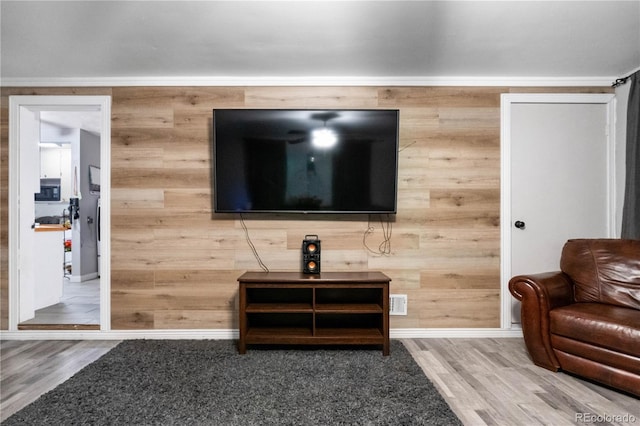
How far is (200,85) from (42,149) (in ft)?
16.7

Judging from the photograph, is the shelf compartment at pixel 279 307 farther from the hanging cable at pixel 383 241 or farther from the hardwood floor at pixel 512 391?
the hardwood floor at pixel 512 391

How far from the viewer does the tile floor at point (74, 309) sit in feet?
10.8

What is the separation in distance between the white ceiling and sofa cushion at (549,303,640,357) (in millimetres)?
1824

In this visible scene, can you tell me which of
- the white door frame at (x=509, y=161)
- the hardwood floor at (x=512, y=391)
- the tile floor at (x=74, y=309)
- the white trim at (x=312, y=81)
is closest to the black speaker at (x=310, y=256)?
the hardwood floor at (x=512, y=391)

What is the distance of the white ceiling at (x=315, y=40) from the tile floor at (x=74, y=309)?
87.5 inches

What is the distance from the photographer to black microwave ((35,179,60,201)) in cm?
607

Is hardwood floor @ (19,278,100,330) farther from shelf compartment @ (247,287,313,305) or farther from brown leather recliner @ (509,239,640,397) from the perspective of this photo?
brown leather recliner @ (509,239,640,397)

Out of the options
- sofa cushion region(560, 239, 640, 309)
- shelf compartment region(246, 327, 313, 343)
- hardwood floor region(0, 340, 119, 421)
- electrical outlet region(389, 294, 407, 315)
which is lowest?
hardwood floor region(0, 340, 119, 421)

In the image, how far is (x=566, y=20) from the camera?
212 cm

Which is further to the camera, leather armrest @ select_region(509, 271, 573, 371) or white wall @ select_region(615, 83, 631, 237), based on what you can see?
white wall @ select_region(615, 83, 631, 237)

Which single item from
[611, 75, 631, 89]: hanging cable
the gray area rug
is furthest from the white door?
[611, 75, 631, 89]: hanging cable

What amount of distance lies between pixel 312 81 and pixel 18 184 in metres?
2.76

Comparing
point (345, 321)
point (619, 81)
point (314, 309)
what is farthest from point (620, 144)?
point (314, 309)

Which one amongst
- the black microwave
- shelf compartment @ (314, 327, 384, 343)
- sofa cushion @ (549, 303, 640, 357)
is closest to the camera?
sofa cushion @ (549, 303, 640, 357)
